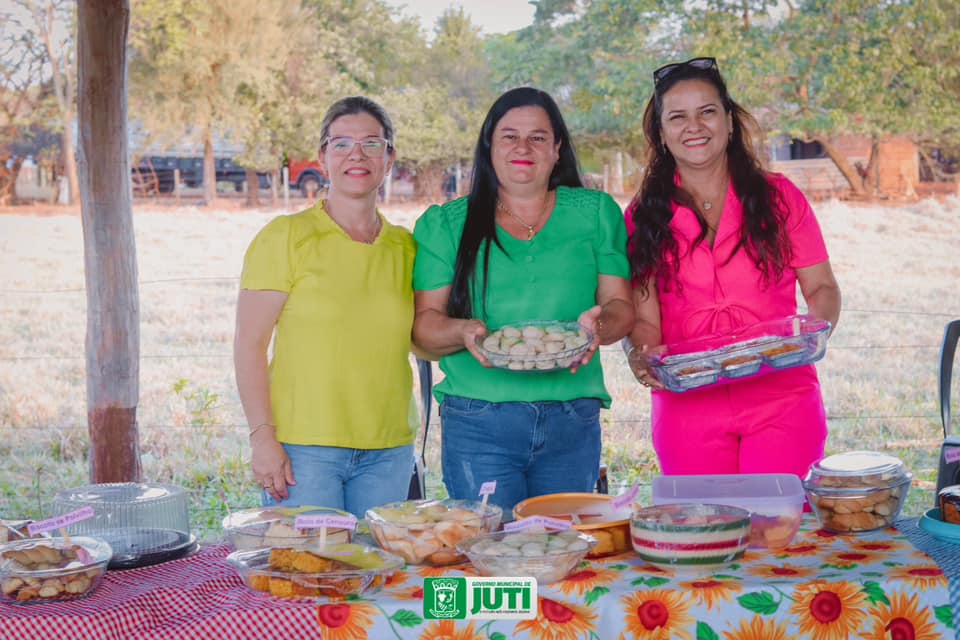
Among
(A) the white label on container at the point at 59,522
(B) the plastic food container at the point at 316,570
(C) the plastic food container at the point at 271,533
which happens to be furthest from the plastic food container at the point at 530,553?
(A) the white label on container at the point at 59,522

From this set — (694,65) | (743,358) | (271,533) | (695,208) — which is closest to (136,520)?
(271,533)

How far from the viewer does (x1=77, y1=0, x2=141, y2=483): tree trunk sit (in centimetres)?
403

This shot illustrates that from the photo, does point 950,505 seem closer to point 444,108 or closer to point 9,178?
point 444,108

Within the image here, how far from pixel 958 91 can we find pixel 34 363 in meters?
6.20

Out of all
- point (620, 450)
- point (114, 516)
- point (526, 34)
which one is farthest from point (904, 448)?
point (114, 516)

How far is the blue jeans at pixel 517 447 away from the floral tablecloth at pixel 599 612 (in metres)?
0.68

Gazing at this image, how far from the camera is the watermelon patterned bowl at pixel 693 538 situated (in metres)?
1.89

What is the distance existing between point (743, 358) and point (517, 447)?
556mm

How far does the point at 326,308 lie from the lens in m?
2.55

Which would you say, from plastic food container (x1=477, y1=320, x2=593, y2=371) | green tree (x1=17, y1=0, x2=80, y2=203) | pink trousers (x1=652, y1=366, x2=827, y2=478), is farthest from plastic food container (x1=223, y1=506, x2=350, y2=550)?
green tree (x1=17, y1=0, x2=80, y2=203)

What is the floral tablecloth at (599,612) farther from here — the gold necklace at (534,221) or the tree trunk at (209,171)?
the tree trunk at (209,171)

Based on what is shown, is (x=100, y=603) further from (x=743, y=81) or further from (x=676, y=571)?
(x=743, y=81)

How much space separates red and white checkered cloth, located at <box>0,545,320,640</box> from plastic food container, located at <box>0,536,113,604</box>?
0.02 m

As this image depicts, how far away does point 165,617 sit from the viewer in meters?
1.83
